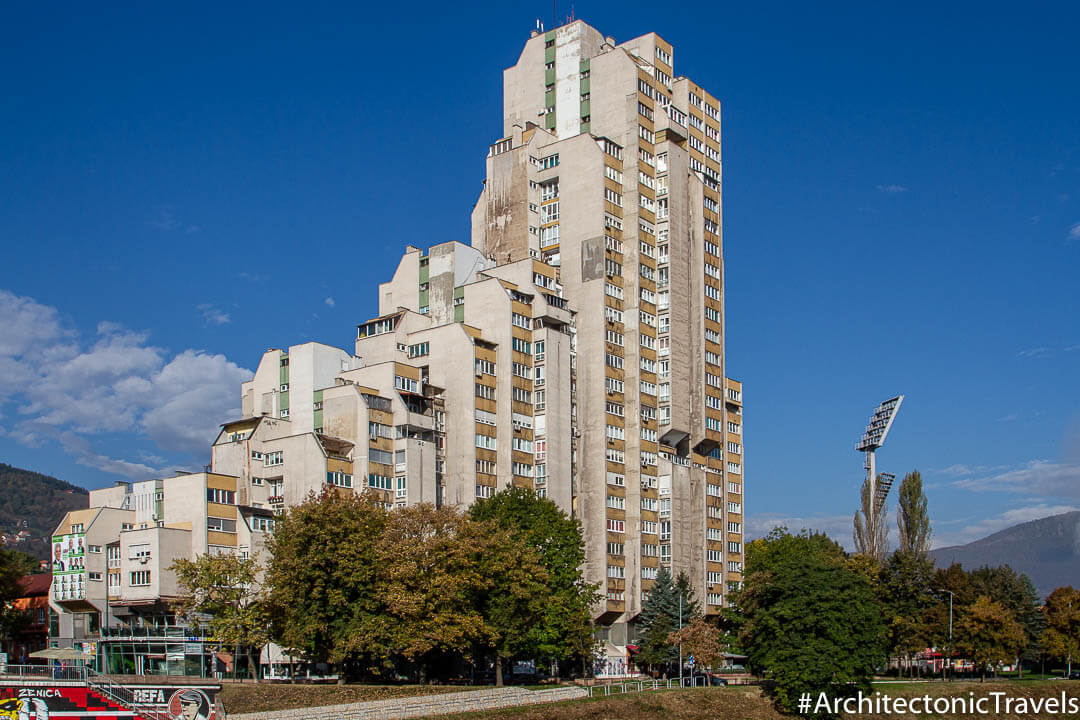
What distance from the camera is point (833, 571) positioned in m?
101

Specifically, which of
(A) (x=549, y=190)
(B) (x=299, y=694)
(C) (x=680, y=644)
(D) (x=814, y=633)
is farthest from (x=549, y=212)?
(B) (x=299, y=694)

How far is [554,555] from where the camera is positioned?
110 meters

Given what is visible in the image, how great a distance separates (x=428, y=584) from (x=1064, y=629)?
81190 mm

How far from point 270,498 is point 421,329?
88.6 feet

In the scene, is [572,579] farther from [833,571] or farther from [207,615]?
[207,615]

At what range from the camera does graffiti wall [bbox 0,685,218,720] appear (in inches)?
2933

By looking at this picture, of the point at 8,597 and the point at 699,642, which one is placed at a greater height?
the point at 8,597

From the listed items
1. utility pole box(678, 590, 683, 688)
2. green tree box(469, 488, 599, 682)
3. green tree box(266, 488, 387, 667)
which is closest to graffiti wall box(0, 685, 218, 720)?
green tree box(266, 488, 387, 667)

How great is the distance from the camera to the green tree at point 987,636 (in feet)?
388

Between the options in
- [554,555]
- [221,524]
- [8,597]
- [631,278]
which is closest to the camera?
[554,555]

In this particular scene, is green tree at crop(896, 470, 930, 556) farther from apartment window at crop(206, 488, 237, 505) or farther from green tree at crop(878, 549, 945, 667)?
apartment window at crop(206, 488, 237, 505)

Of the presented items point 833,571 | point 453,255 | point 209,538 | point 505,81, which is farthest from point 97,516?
point 505,81

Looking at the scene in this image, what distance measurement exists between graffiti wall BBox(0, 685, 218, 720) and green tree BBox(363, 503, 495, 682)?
13.5 m

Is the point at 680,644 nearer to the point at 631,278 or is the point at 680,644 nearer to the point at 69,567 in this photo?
the point at 631,278
